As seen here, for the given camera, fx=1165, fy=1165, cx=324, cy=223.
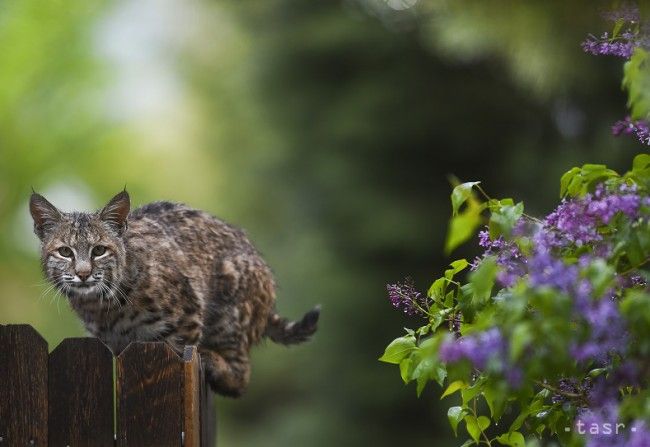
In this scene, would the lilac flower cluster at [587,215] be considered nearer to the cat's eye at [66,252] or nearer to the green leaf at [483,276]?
the green leaf at [483,276]

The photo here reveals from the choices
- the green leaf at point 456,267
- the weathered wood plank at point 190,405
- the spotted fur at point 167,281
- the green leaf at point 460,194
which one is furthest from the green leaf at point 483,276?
the spotted fur at point 167,281

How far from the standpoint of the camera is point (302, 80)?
11.3 m

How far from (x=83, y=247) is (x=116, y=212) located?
0.22m

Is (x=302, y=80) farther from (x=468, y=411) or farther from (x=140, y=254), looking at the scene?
(x=468, y=411)

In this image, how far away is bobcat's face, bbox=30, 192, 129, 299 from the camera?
4.34m

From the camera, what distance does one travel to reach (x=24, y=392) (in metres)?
3.29

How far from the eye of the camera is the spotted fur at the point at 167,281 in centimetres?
443

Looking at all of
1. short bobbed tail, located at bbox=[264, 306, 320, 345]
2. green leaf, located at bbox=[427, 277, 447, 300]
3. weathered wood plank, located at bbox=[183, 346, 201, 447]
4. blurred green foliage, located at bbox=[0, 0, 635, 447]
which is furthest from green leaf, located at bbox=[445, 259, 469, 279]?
blurred green foliage, located at bbox=[0, 0, 635, 447]

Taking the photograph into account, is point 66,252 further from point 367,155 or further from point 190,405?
point 367,155

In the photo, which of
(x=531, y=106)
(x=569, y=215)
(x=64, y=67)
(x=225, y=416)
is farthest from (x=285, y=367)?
(x=569, y=215)

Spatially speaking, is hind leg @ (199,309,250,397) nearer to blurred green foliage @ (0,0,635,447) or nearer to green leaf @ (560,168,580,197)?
green leaf @ (560,168,580,197)

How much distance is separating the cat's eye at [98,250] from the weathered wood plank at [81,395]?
115cm

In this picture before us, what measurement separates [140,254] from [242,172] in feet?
29.9

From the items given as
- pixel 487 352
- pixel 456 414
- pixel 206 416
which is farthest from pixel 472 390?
pixel 206 416
